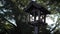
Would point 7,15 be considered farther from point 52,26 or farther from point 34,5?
point 34,5

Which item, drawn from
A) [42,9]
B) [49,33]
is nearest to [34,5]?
[42,9]

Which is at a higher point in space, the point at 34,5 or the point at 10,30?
the point at 34,5

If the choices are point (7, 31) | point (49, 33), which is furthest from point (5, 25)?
point (49, 33)

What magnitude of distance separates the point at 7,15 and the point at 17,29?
0.81m

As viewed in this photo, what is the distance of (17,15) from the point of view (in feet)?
27.6

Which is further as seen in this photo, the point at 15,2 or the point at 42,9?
the point at 15,2

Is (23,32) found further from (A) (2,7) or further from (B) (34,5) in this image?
(B) (34,5)

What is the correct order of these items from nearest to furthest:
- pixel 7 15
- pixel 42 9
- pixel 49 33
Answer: pixel 42 9, pixel 49 33, pixel 7 15

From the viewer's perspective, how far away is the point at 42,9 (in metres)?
5.89

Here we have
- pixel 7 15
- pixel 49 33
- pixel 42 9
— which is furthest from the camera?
pixel 7 15

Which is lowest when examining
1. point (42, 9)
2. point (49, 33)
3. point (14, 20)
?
point (49, 33)

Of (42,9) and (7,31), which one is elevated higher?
(42,9)

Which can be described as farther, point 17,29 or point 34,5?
point 17,29

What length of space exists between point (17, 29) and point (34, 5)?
269 centimetres
